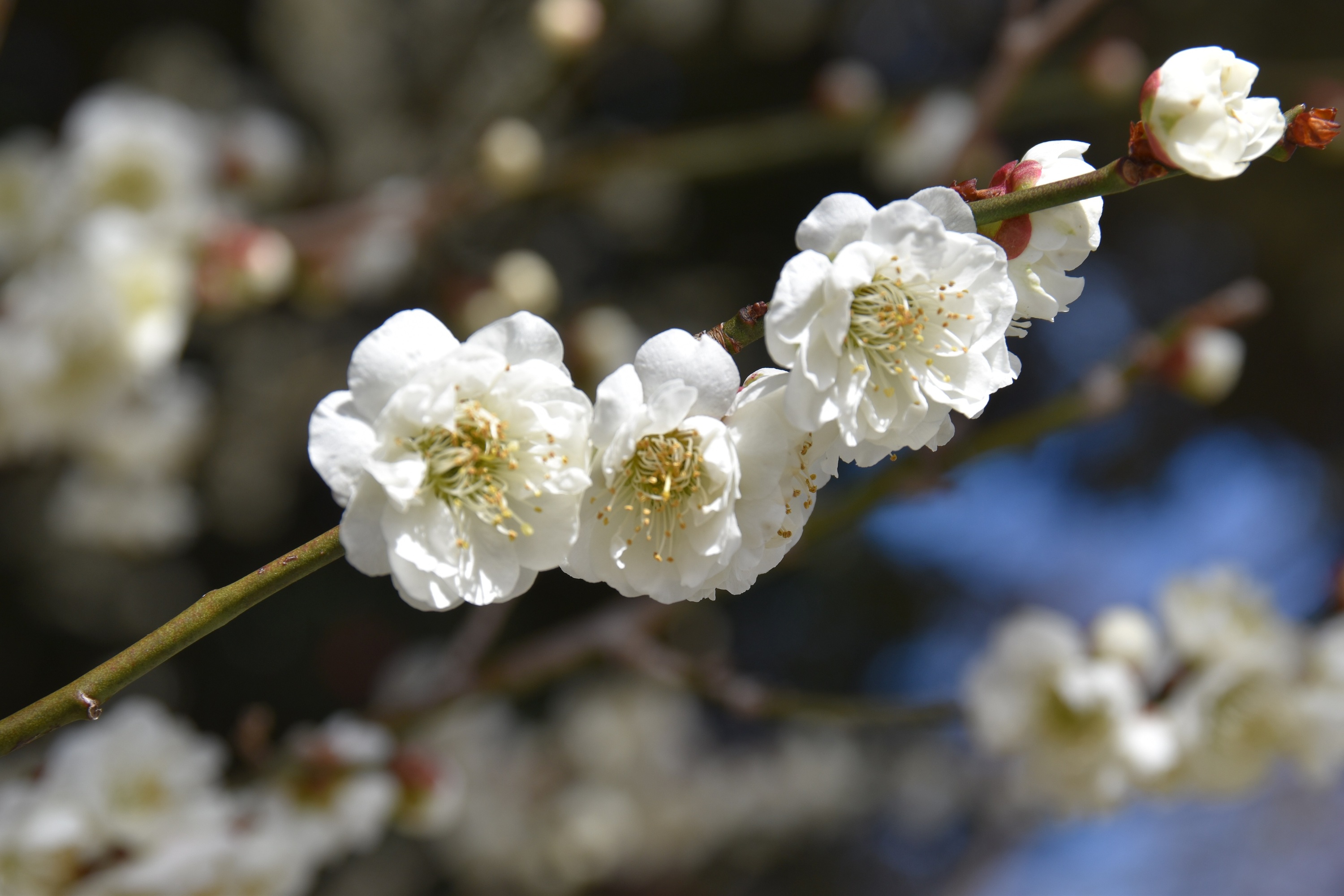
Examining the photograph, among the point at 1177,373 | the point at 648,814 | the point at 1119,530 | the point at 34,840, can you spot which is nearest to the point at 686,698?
the point at 648,814

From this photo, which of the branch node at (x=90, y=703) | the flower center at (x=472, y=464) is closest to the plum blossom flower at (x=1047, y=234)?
the flower center at (x=472, y=464)

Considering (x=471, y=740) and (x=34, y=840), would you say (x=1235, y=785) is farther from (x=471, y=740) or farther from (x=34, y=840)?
(x=471, y=740)

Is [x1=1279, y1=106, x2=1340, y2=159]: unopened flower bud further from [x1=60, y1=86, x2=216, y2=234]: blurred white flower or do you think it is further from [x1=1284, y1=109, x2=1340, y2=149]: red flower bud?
[x1=60, y1=86, x2=216, y2=234]: blurred white flower

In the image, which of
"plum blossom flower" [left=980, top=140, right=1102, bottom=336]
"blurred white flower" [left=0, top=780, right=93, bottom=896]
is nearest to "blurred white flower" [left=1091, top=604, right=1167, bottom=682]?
"plum blossom flower" [left=980, top=140, right=1102, bottom=336]

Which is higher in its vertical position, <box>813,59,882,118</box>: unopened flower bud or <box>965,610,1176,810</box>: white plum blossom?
<box>813,59,882,118</box>: unopened flower bud

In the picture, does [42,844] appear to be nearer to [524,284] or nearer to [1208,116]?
[524,284]
